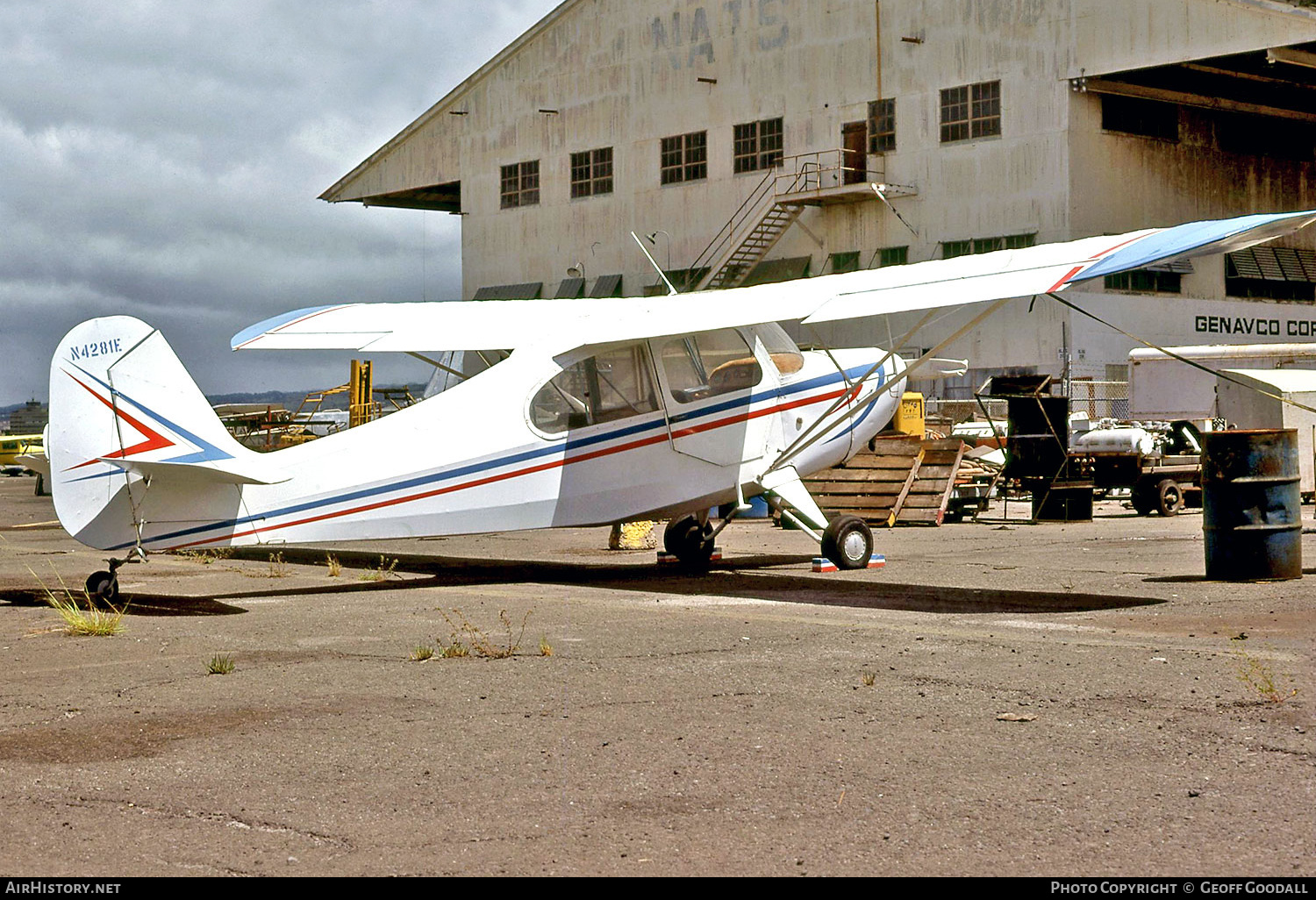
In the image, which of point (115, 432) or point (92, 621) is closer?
point (92, 621)

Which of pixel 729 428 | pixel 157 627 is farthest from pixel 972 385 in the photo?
pixel 157 627

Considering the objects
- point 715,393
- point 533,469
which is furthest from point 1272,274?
point 533,469

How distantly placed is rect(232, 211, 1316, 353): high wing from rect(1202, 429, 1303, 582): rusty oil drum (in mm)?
1977

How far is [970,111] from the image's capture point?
3909cm

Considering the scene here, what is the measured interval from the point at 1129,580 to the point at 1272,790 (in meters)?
8.24

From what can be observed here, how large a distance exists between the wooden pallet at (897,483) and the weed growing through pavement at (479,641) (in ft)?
40.5

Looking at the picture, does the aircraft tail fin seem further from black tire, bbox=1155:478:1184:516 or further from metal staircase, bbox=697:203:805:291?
metal staircase, bbox=697:203:805:291

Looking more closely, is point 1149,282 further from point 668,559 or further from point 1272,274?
point 668,559

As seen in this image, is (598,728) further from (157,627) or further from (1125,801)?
(157,627)

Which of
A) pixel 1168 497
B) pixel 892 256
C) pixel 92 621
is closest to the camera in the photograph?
pixel 92 621

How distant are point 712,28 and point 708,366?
32267 mm

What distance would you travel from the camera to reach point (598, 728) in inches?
269

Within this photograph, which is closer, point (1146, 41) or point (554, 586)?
point (554, 586)
